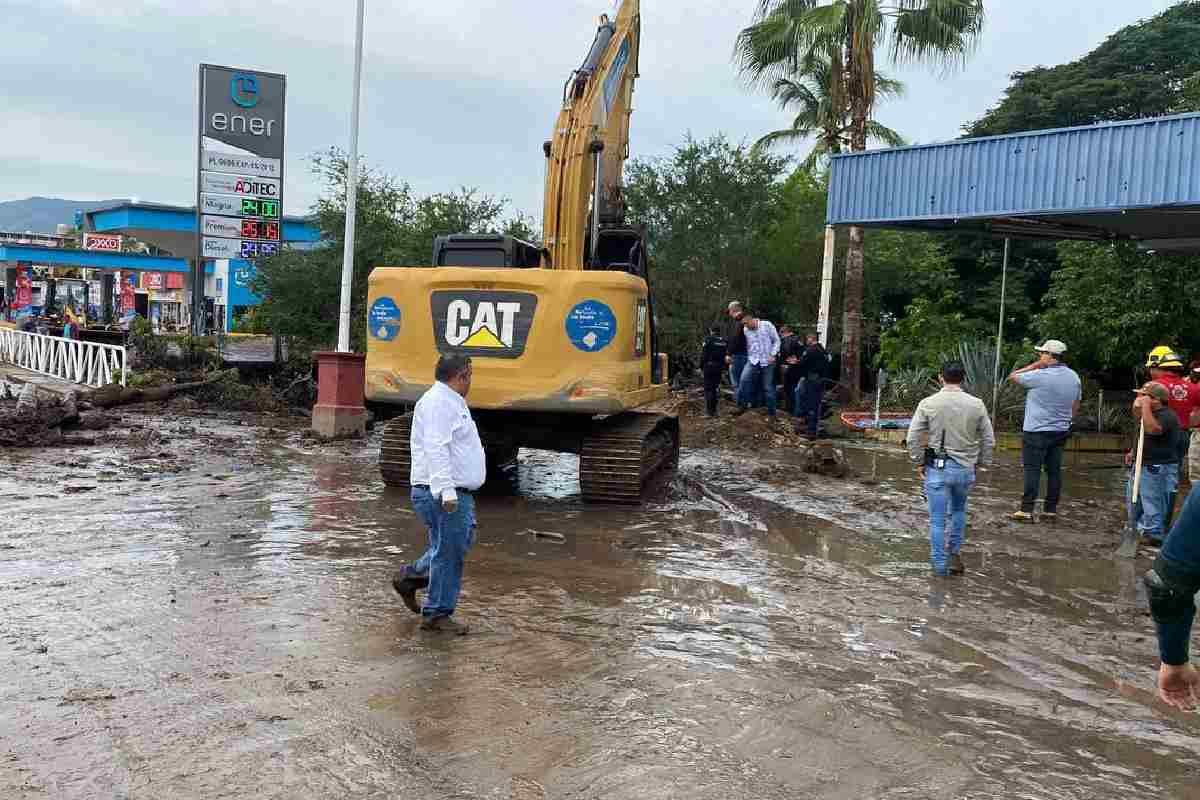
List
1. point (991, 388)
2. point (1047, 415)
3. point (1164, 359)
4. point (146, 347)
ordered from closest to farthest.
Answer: point (1164, 359) → point (1047, 415) → point (991, 388) → point (146, 347)

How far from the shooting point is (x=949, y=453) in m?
8.77

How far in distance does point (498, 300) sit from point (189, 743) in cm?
675

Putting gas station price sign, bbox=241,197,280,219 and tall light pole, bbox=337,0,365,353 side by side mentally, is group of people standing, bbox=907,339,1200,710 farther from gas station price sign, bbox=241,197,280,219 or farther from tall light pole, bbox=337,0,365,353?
gas station price sign, bbox=241,197,280,219

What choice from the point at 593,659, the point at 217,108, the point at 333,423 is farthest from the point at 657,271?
the point at 593,659

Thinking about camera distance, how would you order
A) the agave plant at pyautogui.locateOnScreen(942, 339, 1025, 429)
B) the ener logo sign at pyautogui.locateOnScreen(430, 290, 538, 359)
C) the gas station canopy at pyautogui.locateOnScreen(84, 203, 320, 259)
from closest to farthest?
the ener logo sign at pyautogui.locateOnScreen(430, 290, 538, 359) < the agave plant at pyautogui.locateOnScreen(942, 339, 1025, 429) < the gas station canopy at pyautogui.locateOnScreen(84, 203, 320, 259)

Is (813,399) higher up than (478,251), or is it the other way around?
(478,251)

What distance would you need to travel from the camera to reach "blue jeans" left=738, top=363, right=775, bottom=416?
18.4 m

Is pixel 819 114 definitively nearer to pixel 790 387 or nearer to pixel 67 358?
pixel 790 387

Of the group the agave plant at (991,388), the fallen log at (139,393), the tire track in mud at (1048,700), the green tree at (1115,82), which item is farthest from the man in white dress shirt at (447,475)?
the green tree at (1115,82)

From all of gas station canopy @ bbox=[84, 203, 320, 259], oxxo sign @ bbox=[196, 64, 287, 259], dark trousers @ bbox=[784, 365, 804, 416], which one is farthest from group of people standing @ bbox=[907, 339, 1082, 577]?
gas station canopy @ bbox=[84, 203, 320, 259]

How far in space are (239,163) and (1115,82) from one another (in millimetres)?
24624

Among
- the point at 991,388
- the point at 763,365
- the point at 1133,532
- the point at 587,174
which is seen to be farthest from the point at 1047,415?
the point at 991,388

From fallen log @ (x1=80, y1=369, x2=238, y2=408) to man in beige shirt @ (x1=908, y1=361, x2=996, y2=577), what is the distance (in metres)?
14.5

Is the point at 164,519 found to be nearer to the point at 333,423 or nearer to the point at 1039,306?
the point at 333,423
